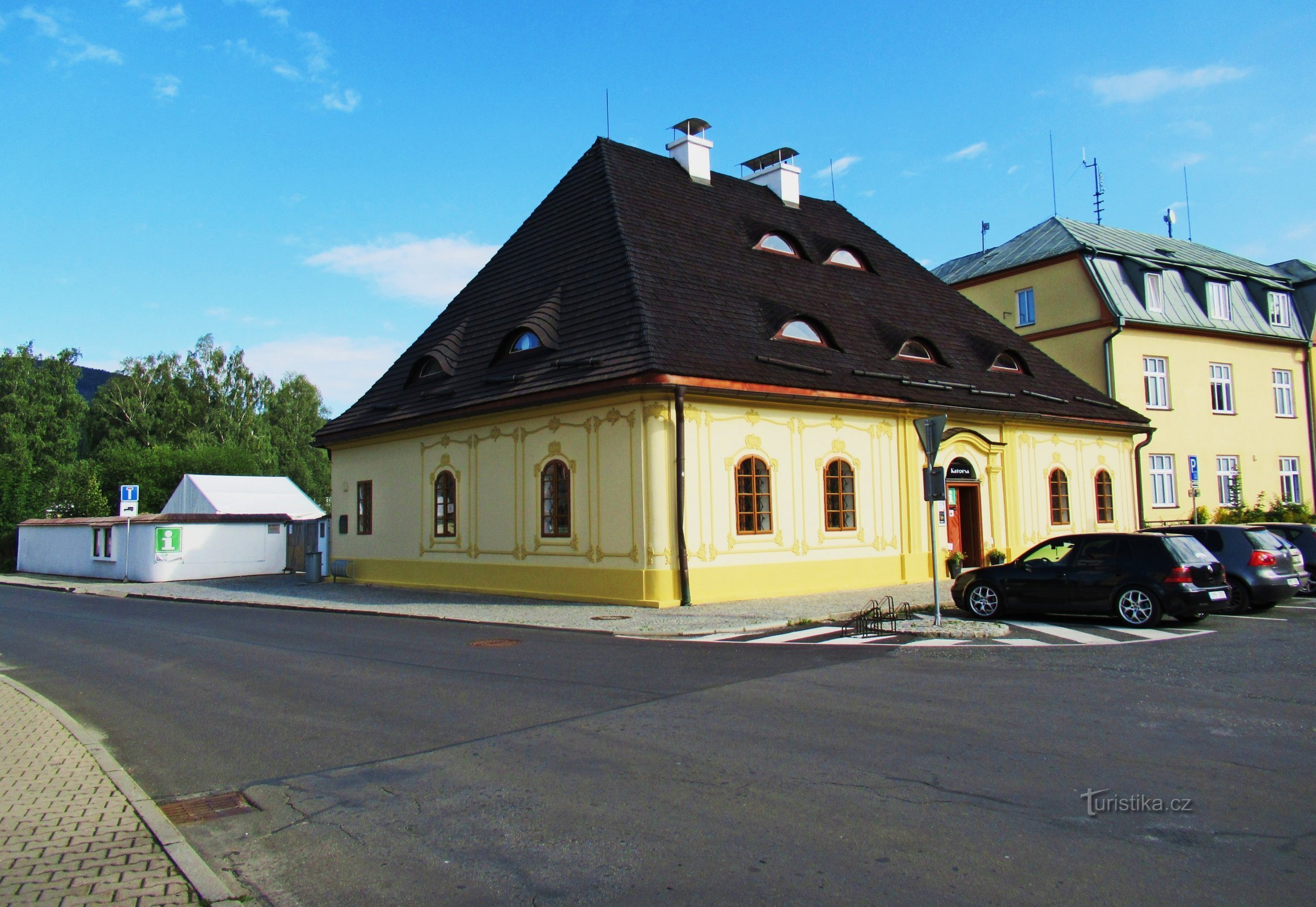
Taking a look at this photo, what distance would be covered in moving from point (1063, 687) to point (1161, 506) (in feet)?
82.0

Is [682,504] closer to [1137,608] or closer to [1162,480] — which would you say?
[1137,608]

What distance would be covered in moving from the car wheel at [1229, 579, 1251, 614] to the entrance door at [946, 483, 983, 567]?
26.5ft

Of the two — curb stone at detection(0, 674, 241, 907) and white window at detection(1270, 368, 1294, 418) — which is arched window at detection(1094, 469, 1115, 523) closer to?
white window at detection(1270, 368, 1294, 418)

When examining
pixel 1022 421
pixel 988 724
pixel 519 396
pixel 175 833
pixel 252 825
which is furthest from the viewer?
pixel 1022 421

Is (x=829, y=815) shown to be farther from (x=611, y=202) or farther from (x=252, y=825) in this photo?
(x=611, y=202)

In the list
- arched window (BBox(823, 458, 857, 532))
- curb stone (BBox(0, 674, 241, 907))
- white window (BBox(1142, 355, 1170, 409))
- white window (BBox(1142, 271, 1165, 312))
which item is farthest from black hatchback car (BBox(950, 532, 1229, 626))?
white window (BBox(1142, 271, 1165, 312))

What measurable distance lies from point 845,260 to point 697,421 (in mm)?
10393

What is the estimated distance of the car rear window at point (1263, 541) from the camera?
15031 mm

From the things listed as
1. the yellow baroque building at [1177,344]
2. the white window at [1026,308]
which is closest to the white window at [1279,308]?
the yellow baroque building at [1177,344]

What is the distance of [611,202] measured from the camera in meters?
21.5

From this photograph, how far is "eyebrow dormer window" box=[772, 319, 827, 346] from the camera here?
20312 mm

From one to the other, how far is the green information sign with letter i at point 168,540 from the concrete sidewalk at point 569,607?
19.5ft

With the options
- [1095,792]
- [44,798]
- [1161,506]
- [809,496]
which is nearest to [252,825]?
[44,798]

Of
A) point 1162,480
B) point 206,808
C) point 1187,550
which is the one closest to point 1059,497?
point 1162,480
